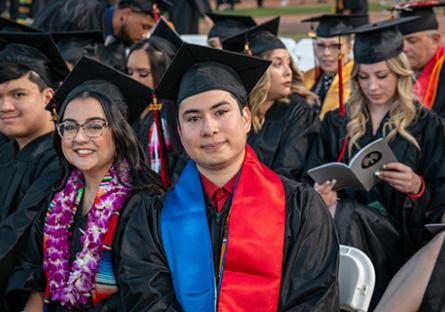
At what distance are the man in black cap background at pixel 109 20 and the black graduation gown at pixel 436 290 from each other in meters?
3.80

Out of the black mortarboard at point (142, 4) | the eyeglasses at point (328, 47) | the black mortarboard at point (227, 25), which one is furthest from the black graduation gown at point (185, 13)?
the eyeglasses at point (328, 47)

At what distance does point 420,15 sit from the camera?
5.61 m

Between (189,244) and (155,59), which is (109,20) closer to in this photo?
(155,59)

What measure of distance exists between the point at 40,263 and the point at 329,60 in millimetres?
3470

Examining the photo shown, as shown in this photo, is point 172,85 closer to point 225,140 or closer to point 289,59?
point 225,140

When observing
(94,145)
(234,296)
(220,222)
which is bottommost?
(234,296)

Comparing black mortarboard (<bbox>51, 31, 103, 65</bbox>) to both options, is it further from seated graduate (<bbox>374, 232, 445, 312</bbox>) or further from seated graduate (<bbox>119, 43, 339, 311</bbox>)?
seated graduate (<bbox>374, 232, 445, 312</bbox>)

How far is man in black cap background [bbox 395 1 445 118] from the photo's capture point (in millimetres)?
5377

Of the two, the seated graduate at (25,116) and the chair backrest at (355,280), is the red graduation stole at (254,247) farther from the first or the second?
the seated graduate at (25,116)

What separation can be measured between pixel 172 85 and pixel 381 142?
1.18 m

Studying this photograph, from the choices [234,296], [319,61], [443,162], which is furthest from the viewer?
[319,61]

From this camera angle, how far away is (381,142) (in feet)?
11.9

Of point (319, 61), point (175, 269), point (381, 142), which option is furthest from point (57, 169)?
point (319, 61)

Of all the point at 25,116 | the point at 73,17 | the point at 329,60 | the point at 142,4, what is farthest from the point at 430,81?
the point at 73,17
